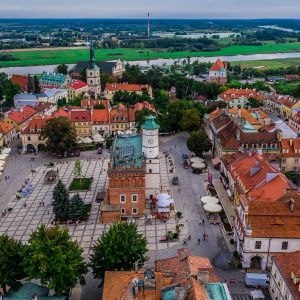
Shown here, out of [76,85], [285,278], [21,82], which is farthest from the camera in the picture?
[21,82]

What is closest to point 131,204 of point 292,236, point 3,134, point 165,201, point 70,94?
point 165,201

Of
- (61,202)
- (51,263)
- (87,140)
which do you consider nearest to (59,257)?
(51,263)

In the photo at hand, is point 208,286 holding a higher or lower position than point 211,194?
higher

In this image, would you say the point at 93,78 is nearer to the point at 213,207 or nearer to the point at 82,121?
the point at 82,121

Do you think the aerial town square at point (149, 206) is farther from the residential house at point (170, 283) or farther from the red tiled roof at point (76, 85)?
the red tiled roof at point (76, 85)

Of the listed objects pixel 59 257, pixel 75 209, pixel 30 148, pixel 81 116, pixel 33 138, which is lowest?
pixel 30 148

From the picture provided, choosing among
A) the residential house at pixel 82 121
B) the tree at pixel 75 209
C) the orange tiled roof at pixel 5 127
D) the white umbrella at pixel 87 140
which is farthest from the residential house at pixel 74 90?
the tree at pixel 75 209

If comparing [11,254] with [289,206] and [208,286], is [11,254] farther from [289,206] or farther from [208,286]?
[289,206]
